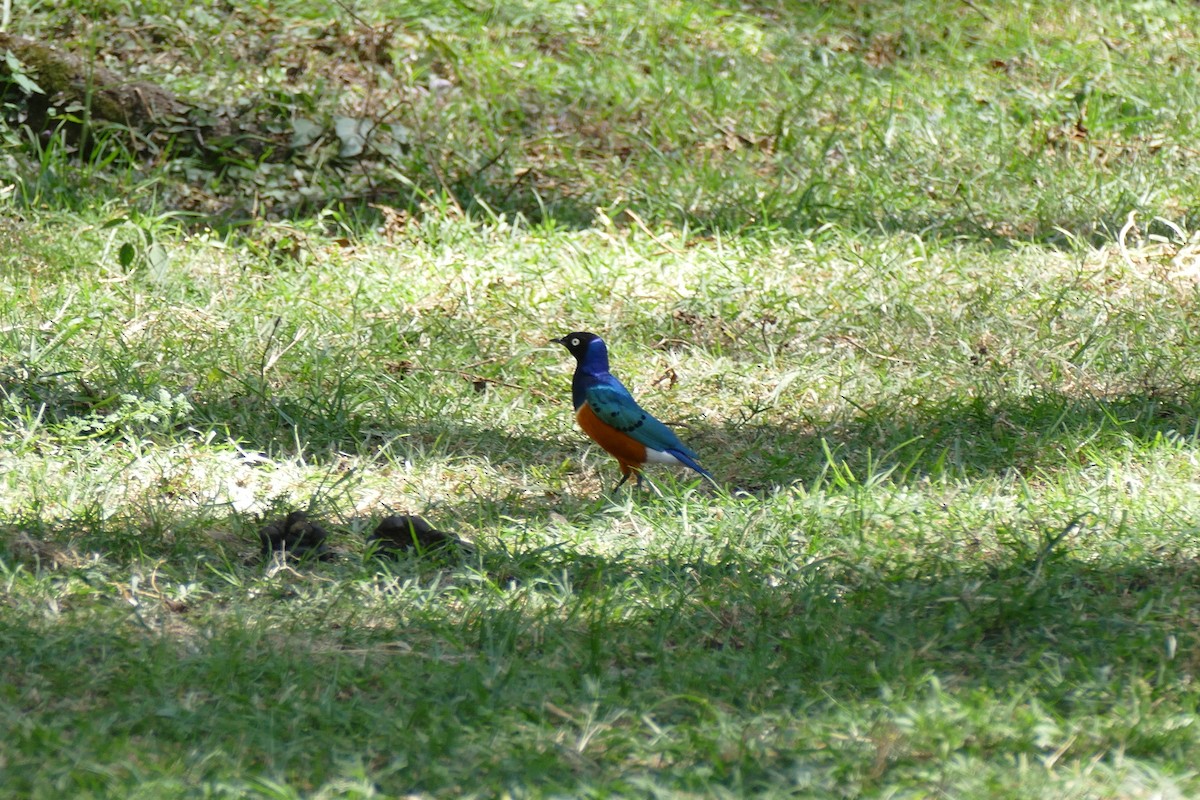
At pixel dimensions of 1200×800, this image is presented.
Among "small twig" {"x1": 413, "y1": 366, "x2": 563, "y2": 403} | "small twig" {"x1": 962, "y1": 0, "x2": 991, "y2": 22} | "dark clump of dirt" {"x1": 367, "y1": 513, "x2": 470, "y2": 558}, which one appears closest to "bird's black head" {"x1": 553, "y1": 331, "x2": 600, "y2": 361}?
"small twig" {"x1": 413, "y1": 366, "x2": 563, "y2": 403}

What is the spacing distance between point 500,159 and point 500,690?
480cm

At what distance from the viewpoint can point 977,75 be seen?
28.1 ft

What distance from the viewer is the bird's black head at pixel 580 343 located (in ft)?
15.6

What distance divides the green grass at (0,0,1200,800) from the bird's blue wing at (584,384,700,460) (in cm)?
17

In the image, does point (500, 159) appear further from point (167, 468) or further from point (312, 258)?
point (167, 468)

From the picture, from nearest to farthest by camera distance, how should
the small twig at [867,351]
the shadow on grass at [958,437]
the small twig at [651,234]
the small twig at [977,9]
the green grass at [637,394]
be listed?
the green grass at [637,394], the shadow on grass at [958,437], the small twig at [867,351], the small twig at [651,234], the small twig at [977,9]

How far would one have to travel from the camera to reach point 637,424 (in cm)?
443

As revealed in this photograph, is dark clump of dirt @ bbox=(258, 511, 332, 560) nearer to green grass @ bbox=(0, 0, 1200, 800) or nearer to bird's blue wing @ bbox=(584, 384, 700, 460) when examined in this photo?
green grass @ bbox=(0, 0, 1200, 800)

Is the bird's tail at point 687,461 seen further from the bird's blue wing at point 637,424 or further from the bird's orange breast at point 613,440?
the bird's orange breast at point 613,440

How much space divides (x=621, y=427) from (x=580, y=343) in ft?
1.61

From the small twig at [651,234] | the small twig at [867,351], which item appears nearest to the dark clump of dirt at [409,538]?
the small twig at [867,351]

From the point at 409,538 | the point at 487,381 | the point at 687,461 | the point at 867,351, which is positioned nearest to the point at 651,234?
the point at 867,351

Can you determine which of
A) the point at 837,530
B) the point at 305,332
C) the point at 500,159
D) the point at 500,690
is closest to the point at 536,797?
the point at 500,690

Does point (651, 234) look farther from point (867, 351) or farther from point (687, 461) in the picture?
point (687, 461)
